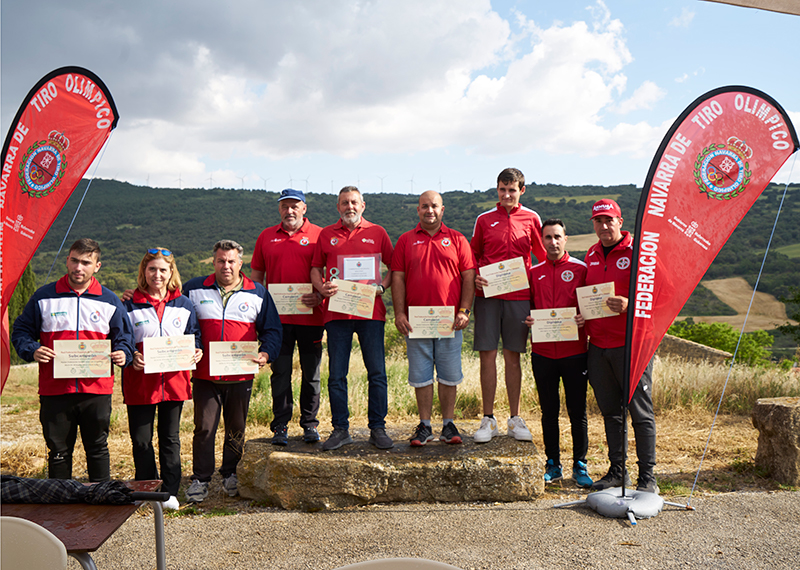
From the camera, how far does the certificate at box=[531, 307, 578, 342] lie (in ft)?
16.1

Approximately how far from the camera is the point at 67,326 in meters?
4.36

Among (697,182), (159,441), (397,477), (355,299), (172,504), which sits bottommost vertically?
(172,504)

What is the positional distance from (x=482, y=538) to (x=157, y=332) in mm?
3069

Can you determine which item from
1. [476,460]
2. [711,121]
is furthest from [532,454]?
[711,121]

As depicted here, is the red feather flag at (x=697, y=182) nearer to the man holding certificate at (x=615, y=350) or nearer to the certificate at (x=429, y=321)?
the man holding certificate at (x=615, y=350)

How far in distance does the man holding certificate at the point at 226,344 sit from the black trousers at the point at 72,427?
0.74 meters

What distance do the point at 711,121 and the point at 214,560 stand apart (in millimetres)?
5073

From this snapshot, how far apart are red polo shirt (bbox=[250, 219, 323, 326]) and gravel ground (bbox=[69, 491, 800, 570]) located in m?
1.73

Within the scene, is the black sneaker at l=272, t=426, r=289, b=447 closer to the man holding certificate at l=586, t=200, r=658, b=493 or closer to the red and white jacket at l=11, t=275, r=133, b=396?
the red and white jacket at l=11, t=275, r=133, b=396

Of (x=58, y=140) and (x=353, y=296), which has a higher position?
(x=58, y=140)

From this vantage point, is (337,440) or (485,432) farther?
(485,432)

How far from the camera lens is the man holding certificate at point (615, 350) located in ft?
15.3

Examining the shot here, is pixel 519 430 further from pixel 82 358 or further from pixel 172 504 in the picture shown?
pixel 82 358

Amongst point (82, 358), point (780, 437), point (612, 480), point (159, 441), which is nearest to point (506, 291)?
point (612, 480)
